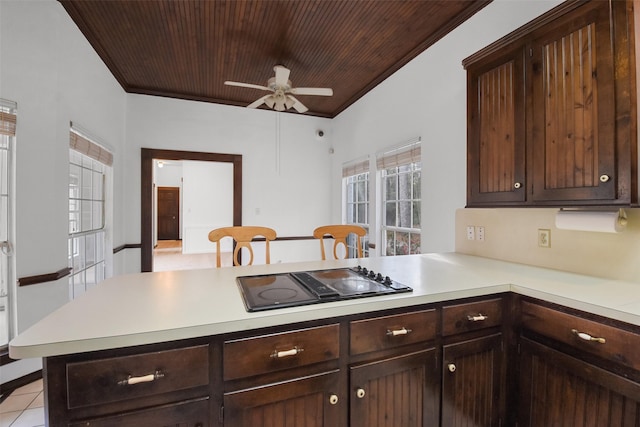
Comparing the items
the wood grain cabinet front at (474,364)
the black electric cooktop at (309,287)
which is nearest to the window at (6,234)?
the black electric cooktop at (309,287)

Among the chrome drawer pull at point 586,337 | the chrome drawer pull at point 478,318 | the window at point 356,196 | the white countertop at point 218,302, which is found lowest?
the chrome drawer pull at point 478,318

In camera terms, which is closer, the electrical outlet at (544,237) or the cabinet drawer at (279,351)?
the cabinet drawer at (279,351)

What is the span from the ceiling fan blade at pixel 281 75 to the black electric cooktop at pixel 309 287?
6.62ft

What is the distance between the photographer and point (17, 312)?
6.45ft

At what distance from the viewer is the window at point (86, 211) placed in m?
2.57

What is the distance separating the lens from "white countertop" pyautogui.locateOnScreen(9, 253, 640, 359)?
80 cm

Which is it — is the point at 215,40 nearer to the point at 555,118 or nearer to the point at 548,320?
the point at 555,118

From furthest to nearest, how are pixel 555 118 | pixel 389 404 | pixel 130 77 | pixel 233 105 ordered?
1. pixel 233 105
2. pixel 130 77
3. pixel 555 118
4. pixel 389 404

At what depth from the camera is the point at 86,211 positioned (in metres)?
2.88

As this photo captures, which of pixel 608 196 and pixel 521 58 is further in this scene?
pixel 521 58

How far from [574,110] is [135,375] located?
197 centimetres

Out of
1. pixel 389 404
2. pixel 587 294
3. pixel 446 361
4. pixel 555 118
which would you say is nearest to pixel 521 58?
pixel 555 118

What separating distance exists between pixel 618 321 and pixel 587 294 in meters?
0.18

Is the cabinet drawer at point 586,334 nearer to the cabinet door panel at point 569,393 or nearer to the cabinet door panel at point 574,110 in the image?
the cabinet door panel at point 569,393
